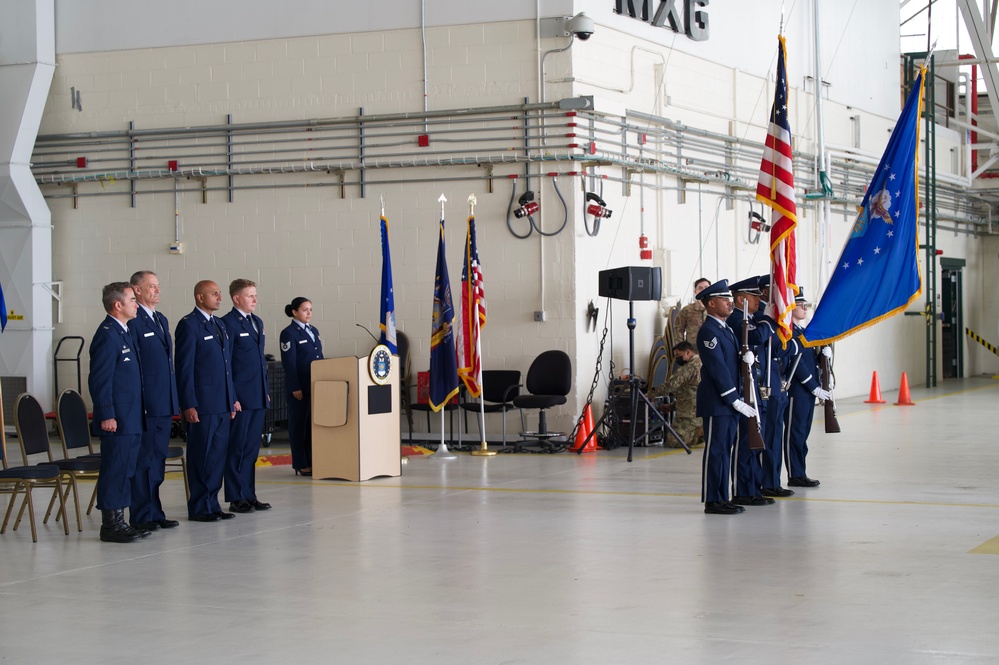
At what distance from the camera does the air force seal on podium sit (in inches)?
379

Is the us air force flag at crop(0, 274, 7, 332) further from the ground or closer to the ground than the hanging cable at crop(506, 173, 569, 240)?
closer to the ground

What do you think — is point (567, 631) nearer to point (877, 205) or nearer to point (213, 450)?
point (213, 450)

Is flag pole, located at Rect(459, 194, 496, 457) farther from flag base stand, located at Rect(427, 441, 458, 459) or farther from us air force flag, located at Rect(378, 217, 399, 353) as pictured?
us air force flag, located at Rect(378, 217, 399, 353)

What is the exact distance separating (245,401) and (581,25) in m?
5.43

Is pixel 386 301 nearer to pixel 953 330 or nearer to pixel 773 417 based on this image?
pixel 773 417

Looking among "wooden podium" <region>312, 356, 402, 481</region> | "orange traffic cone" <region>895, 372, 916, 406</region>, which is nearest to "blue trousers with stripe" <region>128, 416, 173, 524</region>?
"wooden podium" <region>312, 356, 402, 481</region>

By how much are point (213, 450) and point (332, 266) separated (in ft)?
16.4

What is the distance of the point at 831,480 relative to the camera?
927 centimetres

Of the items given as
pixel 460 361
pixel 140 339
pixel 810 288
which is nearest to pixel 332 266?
pixel 460 361

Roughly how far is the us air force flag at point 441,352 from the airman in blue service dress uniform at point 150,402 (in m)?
4.19

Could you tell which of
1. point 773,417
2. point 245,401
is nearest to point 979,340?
point 773,417

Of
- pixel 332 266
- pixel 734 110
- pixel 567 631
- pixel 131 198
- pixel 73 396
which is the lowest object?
pixel 567 631

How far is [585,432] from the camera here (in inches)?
464

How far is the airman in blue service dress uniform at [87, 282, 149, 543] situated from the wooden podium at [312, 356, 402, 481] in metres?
2.42
